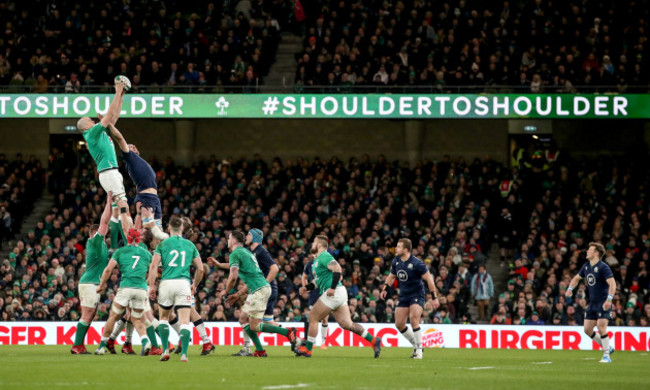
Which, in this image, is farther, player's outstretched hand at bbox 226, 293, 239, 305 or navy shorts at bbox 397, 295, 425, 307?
navy shorts at bbox 397, 295, 425, 307

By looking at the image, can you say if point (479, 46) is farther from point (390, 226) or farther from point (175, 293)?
point (175, 293)

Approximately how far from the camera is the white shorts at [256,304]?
1653 cm

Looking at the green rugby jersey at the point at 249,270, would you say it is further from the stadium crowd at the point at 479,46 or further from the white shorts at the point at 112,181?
the stadium crowd at the point at 479,46

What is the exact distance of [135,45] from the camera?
32.3 metres

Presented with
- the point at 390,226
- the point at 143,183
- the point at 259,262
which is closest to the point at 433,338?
the point at 390,226

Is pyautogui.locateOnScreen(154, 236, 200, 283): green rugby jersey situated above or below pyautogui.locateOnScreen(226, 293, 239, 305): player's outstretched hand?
above

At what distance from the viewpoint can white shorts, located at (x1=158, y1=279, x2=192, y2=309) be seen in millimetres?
14477

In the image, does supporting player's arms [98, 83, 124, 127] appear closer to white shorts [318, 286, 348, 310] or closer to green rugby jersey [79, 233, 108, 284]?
green rugby jersey [79, 233, 108, 284]

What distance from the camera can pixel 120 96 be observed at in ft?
48.2

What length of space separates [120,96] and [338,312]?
16.7 feet

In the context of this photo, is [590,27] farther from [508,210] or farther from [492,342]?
[492,342]

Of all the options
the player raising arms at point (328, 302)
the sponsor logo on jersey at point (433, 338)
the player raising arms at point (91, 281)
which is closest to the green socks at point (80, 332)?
the player raising arms at point (91, 281)

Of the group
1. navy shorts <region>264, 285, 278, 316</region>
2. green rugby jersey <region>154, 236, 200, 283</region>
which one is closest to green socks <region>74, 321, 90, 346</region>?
green rugby jersey <region>154, 236, 200, 283</region>

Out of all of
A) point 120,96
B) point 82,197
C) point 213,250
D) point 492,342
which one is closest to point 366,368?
point 120,96
